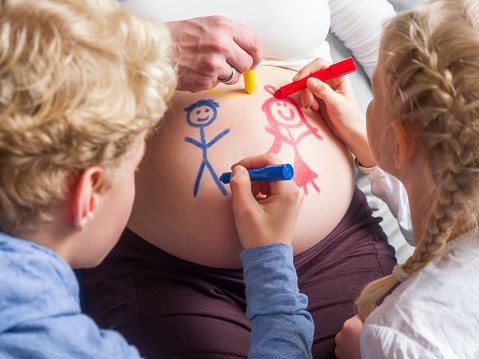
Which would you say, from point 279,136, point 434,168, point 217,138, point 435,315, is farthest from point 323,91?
point 435,315

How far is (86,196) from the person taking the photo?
0.56 meters

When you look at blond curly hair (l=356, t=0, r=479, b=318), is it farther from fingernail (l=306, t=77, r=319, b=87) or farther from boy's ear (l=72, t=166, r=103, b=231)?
boy's ear (l=72, t=166, r=103, b=231)

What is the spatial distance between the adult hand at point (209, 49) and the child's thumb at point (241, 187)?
0.18 m

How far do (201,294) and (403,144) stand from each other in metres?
0.44

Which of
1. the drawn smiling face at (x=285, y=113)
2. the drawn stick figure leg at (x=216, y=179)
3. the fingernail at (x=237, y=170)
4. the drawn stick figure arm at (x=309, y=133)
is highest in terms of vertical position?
the drawn smiling face at (x=285, y=113)

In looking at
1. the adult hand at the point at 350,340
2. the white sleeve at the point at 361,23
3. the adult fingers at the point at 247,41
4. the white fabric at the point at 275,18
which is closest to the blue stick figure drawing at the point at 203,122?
the adult fingers at the point at 247,41

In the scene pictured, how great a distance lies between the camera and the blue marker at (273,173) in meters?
0.78

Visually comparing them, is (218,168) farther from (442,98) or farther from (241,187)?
(442,98)

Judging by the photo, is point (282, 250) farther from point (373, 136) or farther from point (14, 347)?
point (14, 347)

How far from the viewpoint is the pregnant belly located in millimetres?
869

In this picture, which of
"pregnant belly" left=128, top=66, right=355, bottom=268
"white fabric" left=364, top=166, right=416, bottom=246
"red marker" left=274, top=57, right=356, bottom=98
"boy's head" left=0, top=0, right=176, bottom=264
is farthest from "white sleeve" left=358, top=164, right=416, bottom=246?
"boy's head" left=0, top=0, right=176, bottom=264

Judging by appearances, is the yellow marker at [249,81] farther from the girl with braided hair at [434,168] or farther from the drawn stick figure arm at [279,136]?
the girl with braided hair at [434,168]

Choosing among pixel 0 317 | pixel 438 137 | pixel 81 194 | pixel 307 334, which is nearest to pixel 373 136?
pixel 438 137

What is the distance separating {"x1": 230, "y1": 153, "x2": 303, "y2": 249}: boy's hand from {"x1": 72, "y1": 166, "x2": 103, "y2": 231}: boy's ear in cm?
27
